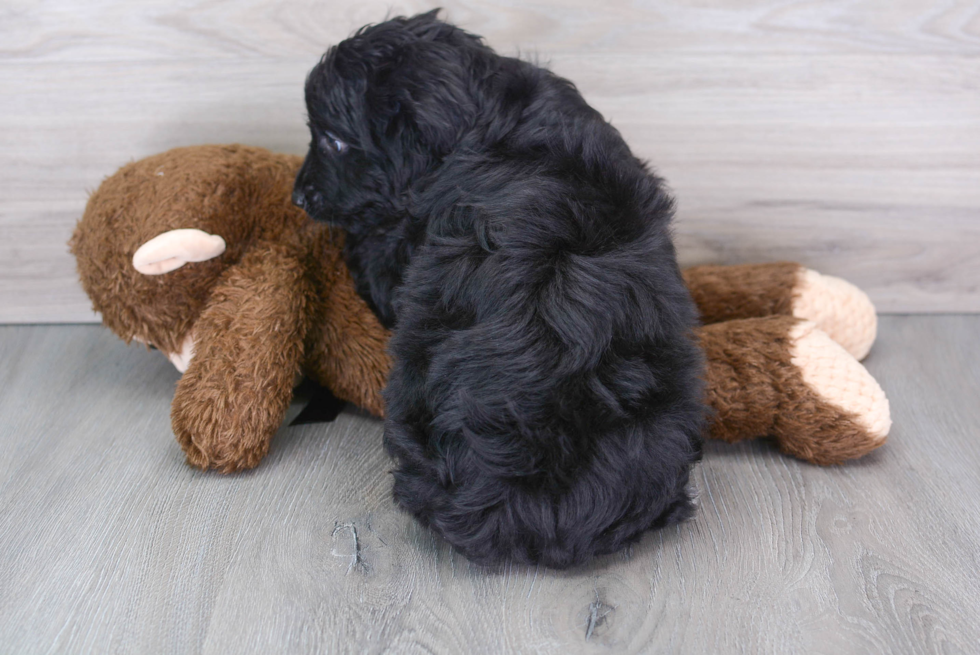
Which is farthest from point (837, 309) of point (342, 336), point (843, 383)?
point (342, 336)

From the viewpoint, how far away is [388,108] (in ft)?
3.39

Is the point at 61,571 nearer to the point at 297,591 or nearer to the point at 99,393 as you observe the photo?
the point at 297,591

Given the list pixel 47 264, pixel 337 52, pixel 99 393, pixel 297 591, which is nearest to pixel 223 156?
pixel 337 52

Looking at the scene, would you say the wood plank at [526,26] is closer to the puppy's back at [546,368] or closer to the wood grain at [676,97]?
the wood grain at [676,97]

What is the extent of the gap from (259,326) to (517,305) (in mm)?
472

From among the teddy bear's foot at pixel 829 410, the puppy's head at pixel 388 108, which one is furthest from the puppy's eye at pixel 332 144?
the teddy bear's foot at pixel 829 410

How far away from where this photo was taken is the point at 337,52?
3.50ft

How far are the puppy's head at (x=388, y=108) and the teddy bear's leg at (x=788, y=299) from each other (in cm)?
64

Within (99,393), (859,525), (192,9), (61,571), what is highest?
(192,9)

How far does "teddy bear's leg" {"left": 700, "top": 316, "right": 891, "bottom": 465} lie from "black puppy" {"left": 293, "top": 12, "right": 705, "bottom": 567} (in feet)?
0.76

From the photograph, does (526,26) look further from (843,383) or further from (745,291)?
(843,383)

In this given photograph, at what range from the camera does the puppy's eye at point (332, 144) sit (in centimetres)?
109

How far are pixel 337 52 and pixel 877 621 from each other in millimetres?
1023

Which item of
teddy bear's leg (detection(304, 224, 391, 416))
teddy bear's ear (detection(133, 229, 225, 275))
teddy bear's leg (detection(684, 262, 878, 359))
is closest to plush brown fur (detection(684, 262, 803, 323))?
teddy bear's leg (detection(684, 262, 878, 359))
